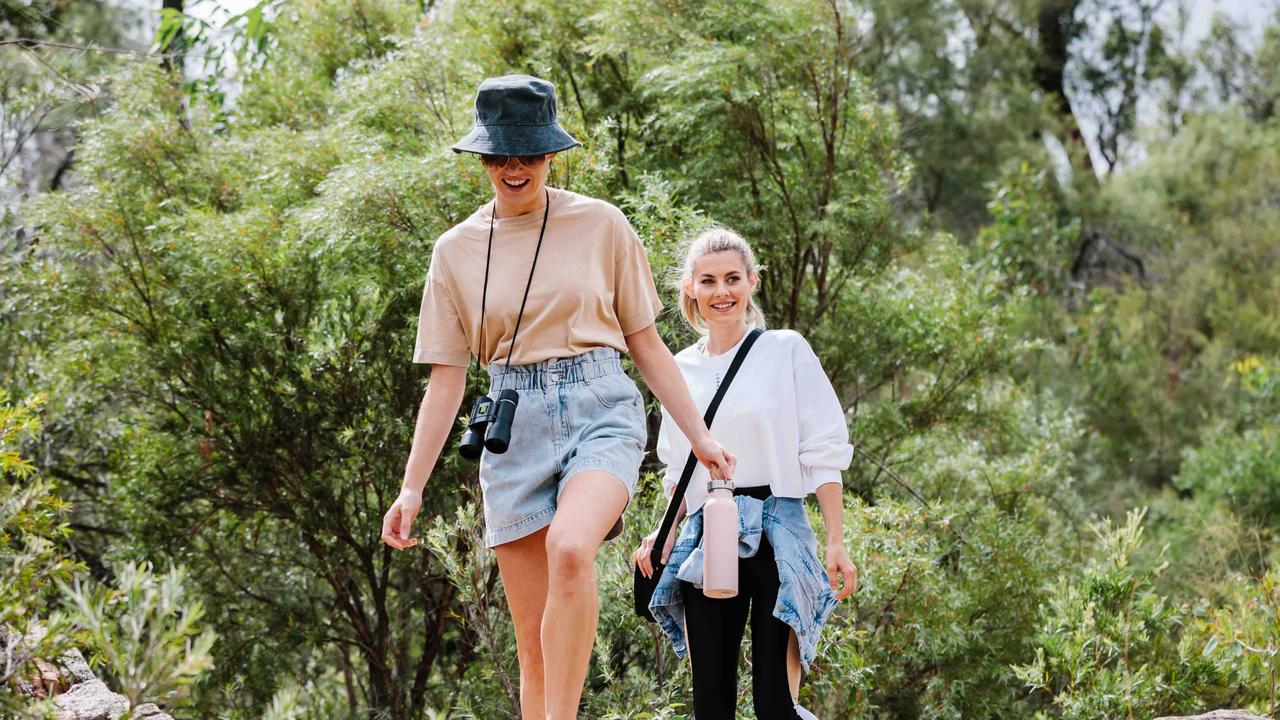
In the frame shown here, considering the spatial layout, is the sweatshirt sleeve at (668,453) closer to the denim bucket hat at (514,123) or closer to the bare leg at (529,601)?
the bare leg at (529,601)

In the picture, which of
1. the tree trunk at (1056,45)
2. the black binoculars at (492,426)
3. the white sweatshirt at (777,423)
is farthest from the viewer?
the tree trunk at (1056,45)

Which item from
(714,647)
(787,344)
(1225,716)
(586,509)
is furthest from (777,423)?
(1225,716)

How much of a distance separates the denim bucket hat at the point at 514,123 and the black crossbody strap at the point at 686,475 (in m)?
0.80

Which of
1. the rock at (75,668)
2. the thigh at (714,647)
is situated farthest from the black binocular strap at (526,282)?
the rock at (75,668)

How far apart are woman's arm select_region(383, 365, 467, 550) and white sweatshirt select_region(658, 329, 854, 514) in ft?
1.99

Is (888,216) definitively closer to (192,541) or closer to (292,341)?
(292,341)

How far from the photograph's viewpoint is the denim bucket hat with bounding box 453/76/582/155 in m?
2.92

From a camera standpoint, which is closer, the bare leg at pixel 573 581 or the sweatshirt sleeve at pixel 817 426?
the bare leg at pixel 573 581

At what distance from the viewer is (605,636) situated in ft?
15.8

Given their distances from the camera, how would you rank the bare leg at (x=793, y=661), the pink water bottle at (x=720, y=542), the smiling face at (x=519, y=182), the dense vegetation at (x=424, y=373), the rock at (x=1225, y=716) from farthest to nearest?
the dense vegetation at (x=424, y=373)
the rock at (x=1225, y=716)
the bare leg at (x=793, y=661)
the pink water bottle at (x=720, y=542)
the smiling face at (x=519, y=182)

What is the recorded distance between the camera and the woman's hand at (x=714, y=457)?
305 centimetres

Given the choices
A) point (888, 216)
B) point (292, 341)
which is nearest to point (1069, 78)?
point (888, 216)

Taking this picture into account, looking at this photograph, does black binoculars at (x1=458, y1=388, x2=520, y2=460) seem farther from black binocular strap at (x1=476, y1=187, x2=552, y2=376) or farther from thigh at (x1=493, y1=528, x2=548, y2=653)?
thigh at (x1=493, y1=528, x2=548, y2=653)

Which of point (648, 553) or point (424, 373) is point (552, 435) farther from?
point (424, 373)
